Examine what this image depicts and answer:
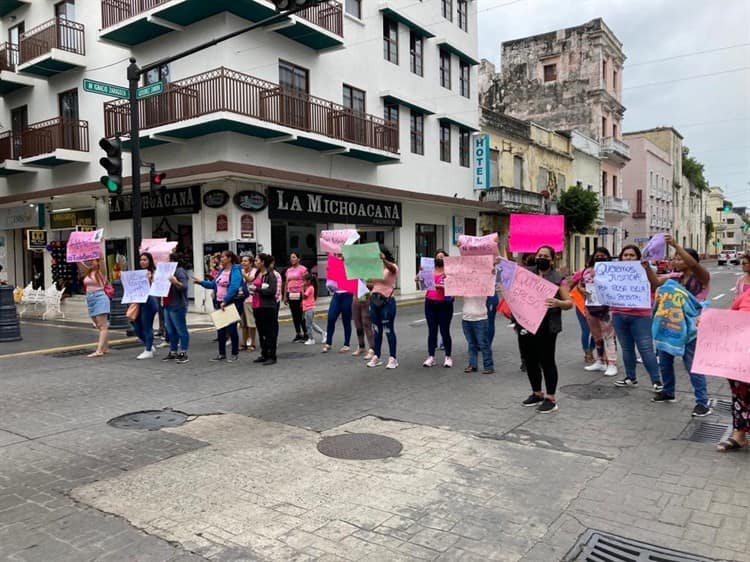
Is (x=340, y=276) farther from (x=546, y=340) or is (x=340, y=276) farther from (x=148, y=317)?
(x=546, y=340)

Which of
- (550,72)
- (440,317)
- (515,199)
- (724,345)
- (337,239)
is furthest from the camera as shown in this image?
(550,72)

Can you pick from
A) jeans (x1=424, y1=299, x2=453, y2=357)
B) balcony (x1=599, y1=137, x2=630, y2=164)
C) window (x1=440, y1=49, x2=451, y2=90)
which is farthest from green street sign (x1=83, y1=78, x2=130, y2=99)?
balcony (x1=599, y1=137, x2=630, y2=164)

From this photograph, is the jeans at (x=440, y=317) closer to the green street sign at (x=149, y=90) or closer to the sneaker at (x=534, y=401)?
the sneaker at (x=534, y=401)

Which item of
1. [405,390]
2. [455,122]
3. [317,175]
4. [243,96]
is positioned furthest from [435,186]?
[405,390]

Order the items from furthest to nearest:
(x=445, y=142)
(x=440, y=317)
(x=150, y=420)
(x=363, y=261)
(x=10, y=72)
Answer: (x=445, y=142)
(x=10, y=72)
(x=363, y=261)
(x=440, y=317)
(x=150, y=420)

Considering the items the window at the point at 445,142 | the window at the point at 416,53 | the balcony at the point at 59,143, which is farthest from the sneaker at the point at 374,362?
the window at the point at 445,142

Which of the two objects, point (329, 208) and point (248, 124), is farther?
point (329, 208)

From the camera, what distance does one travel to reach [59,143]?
830 inches

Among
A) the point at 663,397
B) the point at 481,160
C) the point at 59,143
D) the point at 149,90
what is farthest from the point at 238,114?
the point at 481,160

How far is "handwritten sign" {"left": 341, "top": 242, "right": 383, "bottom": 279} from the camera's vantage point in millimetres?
8727

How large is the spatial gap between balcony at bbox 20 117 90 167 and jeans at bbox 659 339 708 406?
814 inches

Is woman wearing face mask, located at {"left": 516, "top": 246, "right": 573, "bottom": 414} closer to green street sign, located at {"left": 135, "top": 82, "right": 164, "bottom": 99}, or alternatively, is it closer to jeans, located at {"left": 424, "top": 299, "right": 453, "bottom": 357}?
jeans, located at {"left": 424, "top": 299, "right": 453, "bottom": 357}

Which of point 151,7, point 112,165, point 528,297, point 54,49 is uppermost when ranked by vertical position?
point 54,49

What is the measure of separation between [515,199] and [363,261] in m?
23.2
